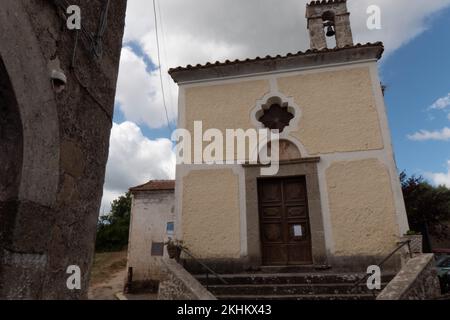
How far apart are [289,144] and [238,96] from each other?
1879mm

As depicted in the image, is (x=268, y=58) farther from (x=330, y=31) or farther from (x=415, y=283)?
(x=415, y=283)

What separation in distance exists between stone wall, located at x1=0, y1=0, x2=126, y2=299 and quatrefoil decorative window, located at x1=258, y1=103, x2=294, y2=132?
231 inches

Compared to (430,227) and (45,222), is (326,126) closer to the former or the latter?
(45,222)

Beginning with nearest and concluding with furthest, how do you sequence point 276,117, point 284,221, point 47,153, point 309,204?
1. point 47,153
2. point 309,204
3. point 284,221
4. point 276,117

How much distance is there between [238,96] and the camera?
8367 millimetres

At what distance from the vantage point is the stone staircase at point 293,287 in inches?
210

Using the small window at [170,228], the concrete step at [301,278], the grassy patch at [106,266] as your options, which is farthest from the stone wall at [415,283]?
the grassy patch at [106,266]

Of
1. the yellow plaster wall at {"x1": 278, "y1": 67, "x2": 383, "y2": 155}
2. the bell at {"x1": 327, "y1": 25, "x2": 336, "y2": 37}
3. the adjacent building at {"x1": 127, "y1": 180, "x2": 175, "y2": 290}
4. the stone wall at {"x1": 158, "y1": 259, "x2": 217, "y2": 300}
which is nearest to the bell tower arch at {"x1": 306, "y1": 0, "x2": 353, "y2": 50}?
the bell at {"x1": 327, "y1": 25, "x2": 336, "y2": 37}

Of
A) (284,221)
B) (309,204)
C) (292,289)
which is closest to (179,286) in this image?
(292,289)

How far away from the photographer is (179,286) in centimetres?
520

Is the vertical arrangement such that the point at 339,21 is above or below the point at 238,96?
above

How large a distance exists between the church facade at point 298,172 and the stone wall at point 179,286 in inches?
68.5

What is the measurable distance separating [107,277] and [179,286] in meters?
10.4

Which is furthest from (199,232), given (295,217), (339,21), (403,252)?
(339,21)
